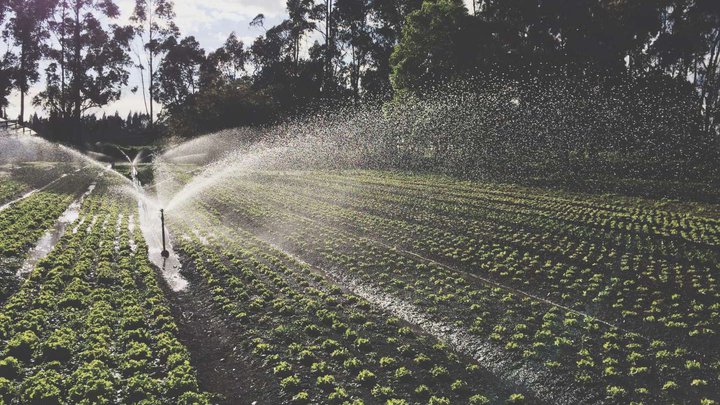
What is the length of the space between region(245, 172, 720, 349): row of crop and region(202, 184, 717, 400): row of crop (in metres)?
1.08

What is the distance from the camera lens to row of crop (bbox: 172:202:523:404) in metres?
9.69

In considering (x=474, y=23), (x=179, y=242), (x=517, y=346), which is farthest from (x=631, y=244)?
(x=474, y=23)

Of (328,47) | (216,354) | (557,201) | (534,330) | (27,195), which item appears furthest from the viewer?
(328,47)

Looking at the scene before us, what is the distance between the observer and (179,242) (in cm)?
2169

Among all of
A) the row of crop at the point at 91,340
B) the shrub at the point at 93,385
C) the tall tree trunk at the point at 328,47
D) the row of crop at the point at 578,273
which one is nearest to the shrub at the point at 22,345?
the row of crop at the point at 91,340

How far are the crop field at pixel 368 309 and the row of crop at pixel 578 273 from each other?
8 cm

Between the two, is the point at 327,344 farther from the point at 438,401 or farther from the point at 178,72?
the point at 178,72

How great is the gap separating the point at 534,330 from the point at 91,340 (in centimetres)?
1049

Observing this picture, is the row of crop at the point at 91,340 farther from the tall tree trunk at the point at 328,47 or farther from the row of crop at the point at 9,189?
the tall tree trunk at the point at 328,47

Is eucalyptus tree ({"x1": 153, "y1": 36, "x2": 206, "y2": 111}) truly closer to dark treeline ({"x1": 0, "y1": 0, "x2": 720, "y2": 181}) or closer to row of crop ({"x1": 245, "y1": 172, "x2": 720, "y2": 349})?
dark treeline ({"x1": 0, "y1": 0, "x2": 720, "y2": 181})

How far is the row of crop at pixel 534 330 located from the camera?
9750mm

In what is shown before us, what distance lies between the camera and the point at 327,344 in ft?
37.4

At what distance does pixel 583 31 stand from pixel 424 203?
80.1 feet

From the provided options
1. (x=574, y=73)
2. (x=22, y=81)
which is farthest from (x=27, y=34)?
(x=574, y=73)
